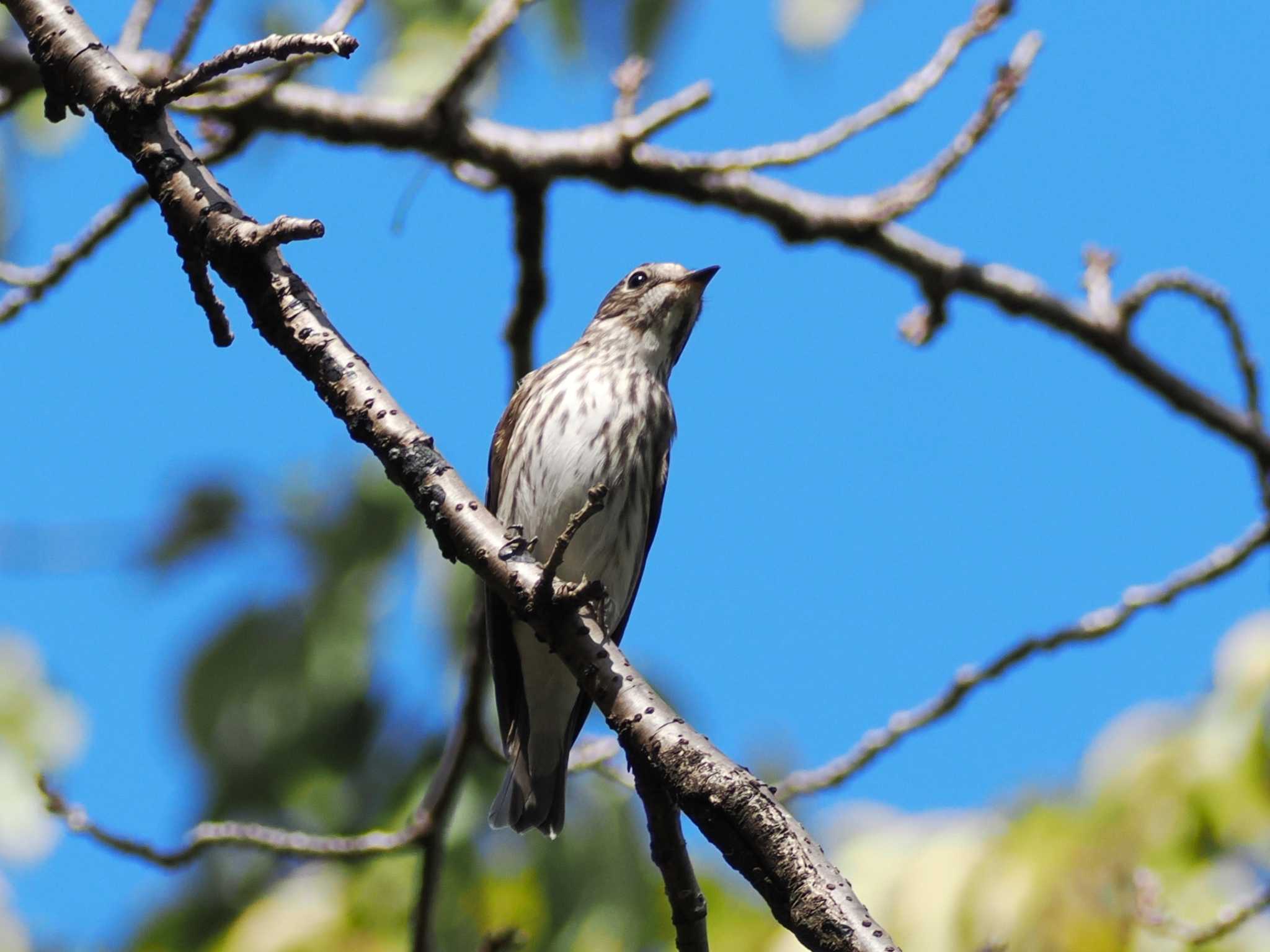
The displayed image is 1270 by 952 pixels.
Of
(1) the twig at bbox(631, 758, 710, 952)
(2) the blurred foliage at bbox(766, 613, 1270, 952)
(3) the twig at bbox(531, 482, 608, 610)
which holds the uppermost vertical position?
(2) the blurred foliage at bbox(766, 613, 1270, 952)

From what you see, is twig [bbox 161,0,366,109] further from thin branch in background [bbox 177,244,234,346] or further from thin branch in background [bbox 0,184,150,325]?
thin branch in background [bbox 177,244,234,346]

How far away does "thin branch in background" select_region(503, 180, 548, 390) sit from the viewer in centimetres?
496

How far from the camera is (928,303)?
518cm

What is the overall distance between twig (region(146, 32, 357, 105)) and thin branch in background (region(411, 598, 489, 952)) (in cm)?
243

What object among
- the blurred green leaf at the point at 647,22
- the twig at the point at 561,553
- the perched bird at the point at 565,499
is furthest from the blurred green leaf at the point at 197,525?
the twig at the point at 561,553

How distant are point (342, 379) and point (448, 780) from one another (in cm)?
225

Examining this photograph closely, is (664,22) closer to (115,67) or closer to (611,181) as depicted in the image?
(611,181)

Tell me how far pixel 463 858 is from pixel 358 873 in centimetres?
33

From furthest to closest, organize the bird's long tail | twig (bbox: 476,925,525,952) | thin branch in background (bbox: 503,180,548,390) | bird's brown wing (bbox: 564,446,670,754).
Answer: bird's brown wing (bbox: 564,446,670,754) → thin branch in background (bbox: 503,180,548,390) → the bird's long tail → twig (bbox: 476,925,525,952)

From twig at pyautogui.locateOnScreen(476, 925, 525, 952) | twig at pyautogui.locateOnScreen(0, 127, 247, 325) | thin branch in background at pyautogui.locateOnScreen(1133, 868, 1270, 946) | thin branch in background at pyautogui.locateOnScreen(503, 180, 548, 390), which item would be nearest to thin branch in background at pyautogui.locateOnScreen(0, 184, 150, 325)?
twig at pyautogui.locateOnScreen(0, 127, 247, 325)

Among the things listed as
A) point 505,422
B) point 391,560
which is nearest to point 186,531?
point 391,560

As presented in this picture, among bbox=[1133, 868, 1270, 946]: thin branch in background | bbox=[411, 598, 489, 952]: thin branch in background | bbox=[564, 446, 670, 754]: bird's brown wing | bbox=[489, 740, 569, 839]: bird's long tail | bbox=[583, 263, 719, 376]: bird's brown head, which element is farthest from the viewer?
bbox=[583, 263, 719, 376]: bird's brown head

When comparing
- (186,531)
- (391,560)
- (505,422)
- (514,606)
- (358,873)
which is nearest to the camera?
(514,606)

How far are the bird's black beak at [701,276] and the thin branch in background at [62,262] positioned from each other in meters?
2.31
